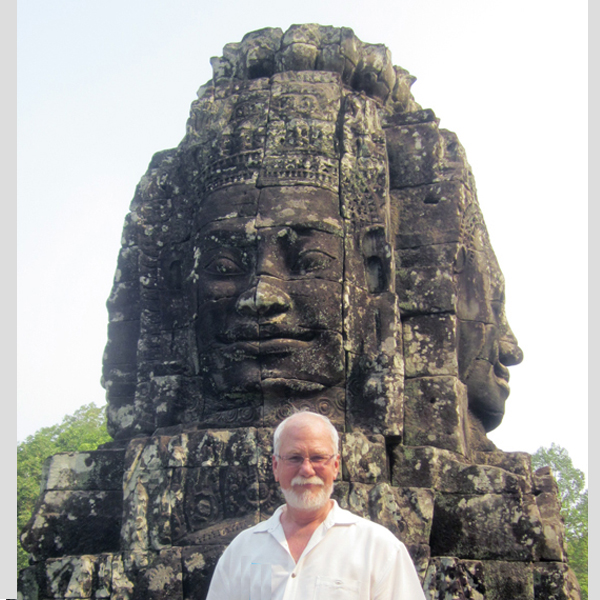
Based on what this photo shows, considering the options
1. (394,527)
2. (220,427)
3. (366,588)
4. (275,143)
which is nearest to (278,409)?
(220,427)

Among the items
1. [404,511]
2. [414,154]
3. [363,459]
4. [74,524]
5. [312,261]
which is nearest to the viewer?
[404,511]

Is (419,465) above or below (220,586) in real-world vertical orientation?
above

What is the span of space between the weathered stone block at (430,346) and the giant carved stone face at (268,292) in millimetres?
818

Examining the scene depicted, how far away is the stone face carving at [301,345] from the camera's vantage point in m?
5.95

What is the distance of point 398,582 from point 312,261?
147 inches

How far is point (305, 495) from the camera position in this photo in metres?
3.53

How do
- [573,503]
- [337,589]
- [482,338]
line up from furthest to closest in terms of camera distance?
[573,503]
[482,338]
[337,589]

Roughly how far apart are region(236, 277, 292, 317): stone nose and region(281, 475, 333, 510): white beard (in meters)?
2.96

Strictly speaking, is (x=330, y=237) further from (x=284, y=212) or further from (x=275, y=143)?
(x=275, y=143)

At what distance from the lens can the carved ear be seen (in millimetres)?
7340

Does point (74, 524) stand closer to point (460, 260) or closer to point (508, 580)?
point (508, 580)

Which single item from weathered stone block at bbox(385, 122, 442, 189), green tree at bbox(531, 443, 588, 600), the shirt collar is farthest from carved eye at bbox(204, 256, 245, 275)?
green tree at bbox(531, 443, 588, 600)

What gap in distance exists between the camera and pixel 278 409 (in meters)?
6.39

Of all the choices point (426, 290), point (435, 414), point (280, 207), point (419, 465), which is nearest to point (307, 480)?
point (419, 465)
